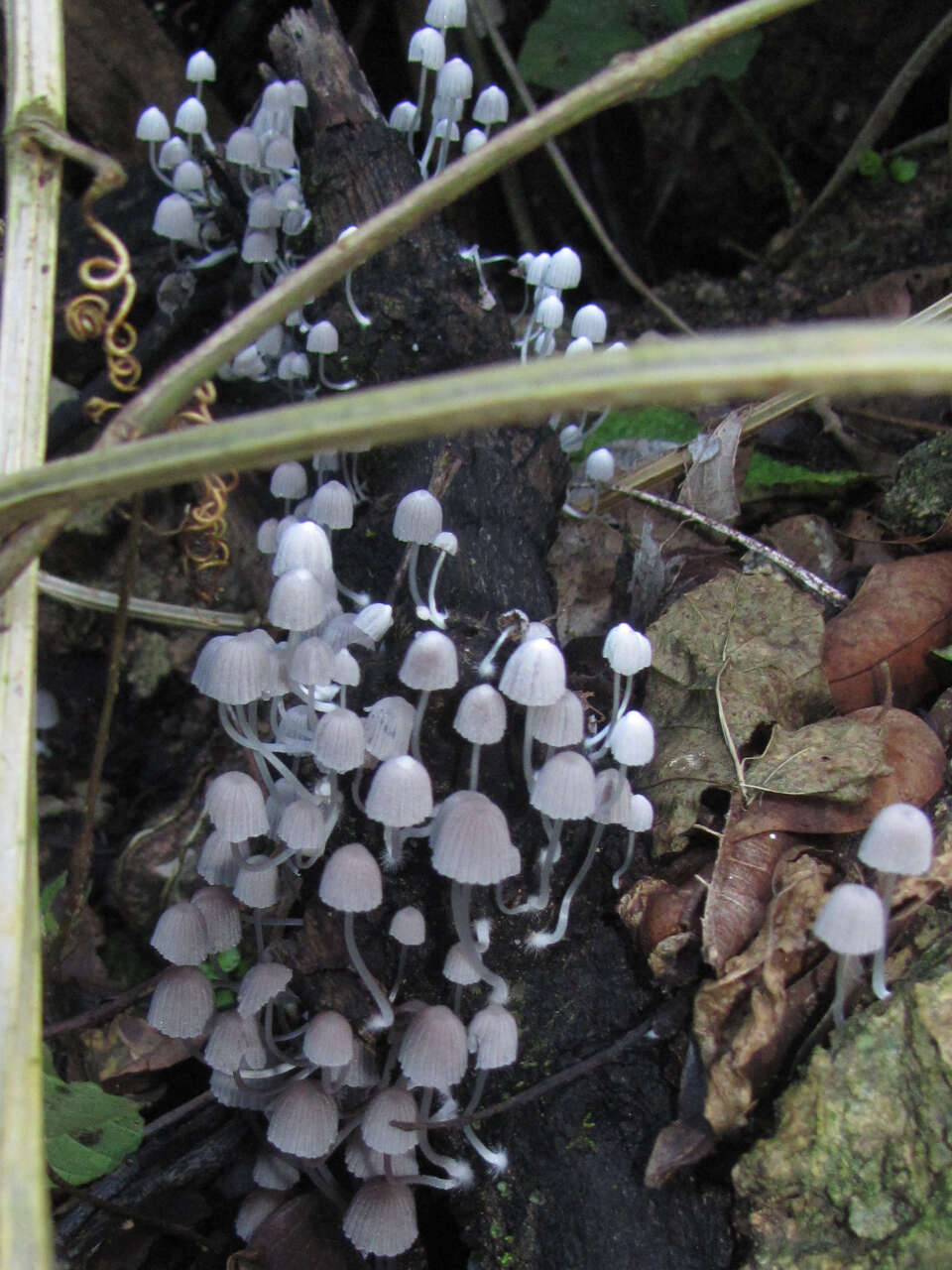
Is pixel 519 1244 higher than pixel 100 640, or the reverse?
pixel 100 640

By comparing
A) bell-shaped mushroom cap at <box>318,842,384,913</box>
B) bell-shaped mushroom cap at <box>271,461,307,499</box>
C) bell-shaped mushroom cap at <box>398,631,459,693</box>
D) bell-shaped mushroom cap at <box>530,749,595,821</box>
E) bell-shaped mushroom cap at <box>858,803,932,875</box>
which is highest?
bell-shaped mushroom cap at <box>271,461,307,499</box>

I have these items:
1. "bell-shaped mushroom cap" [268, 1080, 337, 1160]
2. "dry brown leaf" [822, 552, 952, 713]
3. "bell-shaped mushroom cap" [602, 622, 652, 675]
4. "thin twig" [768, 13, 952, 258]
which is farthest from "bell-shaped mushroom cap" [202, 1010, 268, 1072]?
"thin twig" [768, 13, 952, 258]

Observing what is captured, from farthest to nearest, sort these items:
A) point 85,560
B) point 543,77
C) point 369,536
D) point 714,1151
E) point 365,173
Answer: point 543,77 < point 85,560 < point 365,173 < point 369,536 < point 714,1151

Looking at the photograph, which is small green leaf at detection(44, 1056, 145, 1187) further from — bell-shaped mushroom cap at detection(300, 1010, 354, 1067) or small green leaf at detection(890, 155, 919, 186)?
small green leaf at detection(890, 155, 919, 186)

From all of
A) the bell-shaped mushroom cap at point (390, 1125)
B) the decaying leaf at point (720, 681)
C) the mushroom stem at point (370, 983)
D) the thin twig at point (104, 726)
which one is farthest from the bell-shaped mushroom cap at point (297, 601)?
the bell-shaped mushroom cap at point (390, 1125)

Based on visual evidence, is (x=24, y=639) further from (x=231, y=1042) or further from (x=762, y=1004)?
(x=762, y=1004)

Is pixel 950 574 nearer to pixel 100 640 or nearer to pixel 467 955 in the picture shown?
pixel 467 955

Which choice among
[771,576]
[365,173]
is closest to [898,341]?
[771,576]
